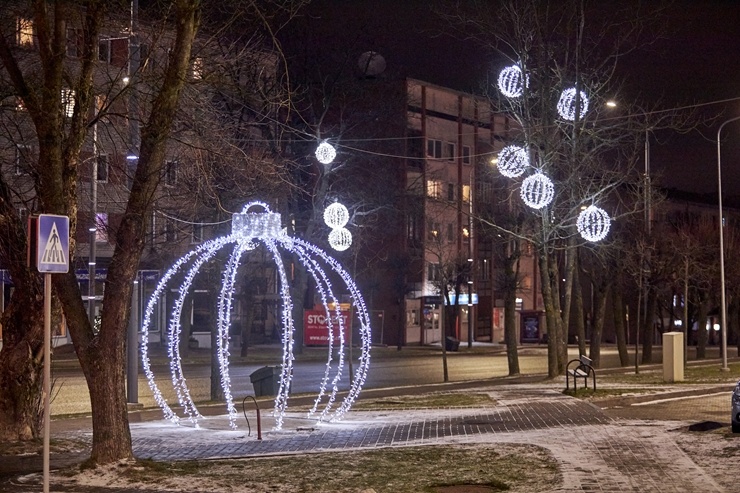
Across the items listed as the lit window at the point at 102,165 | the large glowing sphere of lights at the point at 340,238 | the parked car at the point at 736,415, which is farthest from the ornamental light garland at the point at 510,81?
the parked car at the point at 736,415

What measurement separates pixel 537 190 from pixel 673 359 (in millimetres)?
6288

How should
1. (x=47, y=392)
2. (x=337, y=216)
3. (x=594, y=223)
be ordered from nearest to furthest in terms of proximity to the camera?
(x=47, y=392), (x=594, y=223), (x=337, y=216)

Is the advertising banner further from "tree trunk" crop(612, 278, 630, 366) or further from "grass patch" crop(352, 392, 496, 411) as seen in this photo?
"grass patch" crop(352, 392, 496, 411)

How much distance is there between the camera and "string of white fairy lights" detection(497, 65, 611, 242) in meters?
24.8

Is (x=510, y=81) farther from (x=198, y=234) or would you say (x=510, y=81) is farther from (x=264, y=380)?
(x=198, y=234)

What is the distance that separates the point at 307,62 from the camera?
4112 centimetres

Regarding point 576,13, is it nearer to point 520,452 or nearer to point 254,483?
point 520,452

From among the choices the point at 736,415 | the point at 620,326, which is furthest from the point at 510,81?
the point at 620,326

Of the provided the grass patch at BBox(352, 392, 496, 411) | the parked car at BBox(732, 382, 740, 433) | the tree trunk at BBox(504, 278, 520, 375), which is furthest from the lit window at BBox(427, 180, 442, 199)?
the parked car at BBox(732, 382, 740, 433)

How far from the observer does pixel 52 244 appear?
995 cm

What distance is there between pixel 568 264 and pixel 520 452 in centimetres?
1786

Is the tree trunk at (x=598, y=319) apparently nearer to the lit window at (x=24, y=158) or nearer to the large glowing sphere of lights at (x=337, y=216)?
the large glowing sphere of lights at (x=337, y=216)

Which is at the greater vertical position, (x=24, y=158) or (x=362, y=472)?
(x=24, y=158)

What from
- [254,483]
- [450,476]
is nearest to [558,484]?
[450,476]
